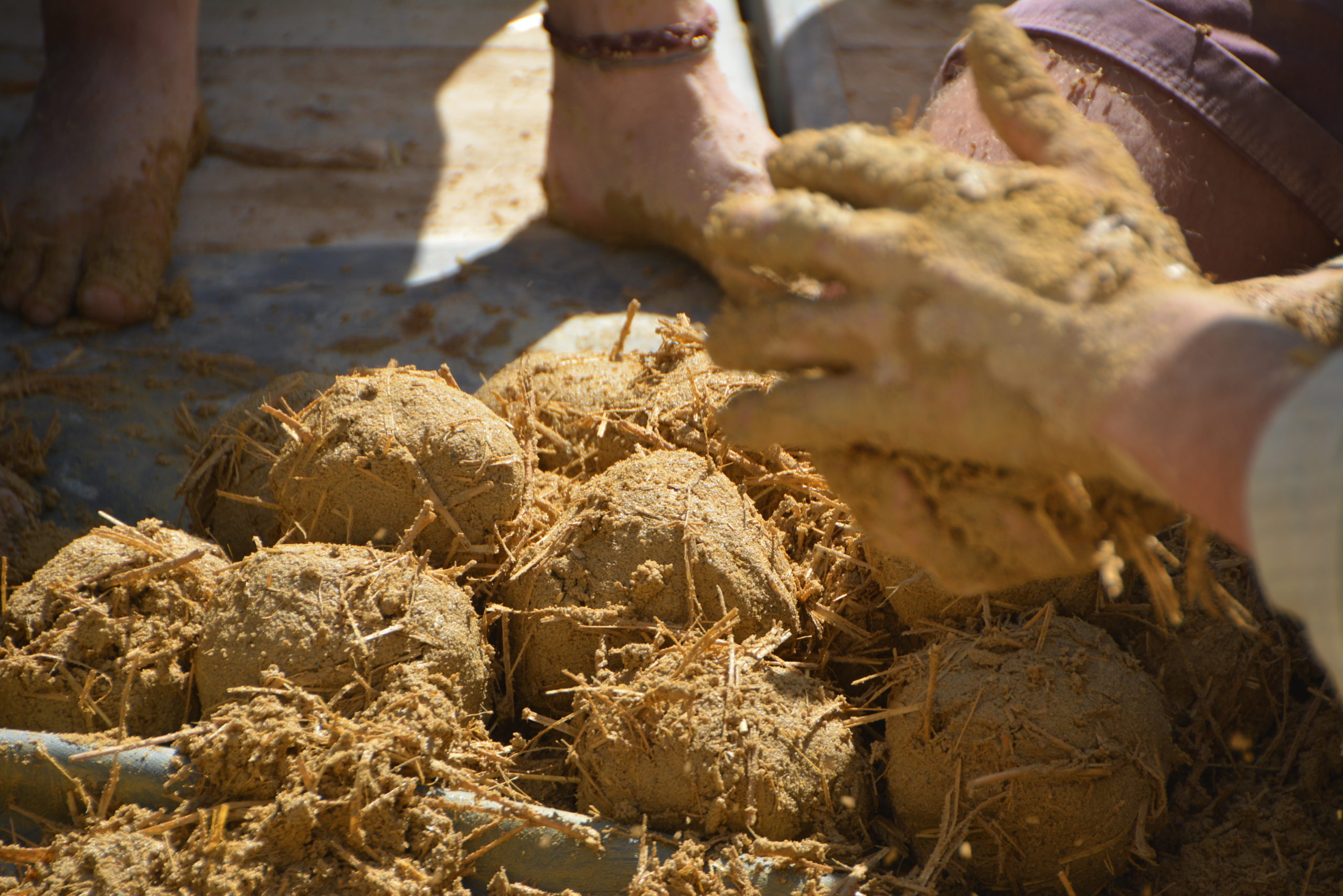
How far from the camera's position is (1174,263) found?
103 cm

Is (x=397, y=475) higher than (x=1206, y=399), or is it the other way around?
(x=1206, y=399)

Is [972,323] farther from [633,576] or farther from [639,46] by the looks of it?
[639,46]

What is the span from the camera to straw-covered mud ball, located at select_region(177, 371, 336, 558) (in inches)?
78.6

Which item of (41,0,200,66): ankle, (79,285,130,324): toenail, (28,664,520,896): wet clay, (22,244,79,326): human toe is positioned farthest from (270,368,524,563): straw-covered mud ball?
(41,0,200,66): ankle

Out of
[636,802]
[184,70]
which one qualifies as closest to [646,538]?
[636,802]

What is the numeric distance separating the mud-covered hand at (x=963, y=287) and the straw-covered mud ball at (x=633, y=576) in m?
0.58

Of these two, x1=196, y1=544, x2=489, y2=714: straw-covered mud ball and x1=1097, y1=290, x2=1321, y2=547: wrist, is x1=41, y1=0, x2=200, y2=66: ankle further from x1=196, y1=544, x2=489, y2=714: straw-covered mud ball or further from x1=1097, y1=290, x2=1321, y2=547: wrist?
x1=1097, y1=290, x2=1321, y2=547: wrist

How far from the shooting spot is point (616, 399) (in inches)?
85.8

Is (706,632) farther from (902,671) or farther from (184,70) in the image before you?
(184,70)

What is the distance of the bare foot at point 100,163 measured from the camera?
2846 millimetres

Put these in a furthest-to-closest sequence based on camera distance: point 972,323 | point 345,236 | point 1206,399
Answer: point 345,236, point 972,323, point 1206,399

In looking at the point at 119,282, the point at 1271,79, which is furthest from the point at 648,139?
the point at 1271,79

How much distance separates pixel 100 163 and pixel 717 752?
276cm

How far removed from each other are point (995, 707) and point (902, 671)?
0.18m
